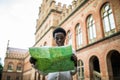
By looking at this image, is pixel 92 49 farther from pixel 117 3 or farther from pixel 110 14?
pixel 117 3

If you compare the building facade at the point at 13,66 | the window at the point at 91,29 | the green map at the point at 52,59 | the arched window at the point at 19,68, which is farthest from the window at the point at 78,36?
the arched window at the point at 19,68

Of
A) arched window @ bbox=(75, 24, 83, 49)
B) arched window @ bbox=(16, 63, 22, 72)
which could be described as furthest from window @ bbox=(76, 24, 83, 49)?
arched window @ bbox=(16, 63, 22, 72)

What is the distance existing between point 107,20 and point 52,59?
29.7 feet

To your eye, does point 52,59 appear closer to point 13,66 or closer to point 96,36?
point 96,36

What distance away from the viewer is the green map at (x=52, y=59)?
2461 millimetres

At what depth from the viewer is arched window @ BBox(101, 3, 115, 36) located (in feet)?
33.2

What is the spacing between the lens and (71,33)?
50.4 feet

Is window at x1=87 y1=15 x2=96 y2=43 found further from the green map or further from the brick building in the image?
the green map

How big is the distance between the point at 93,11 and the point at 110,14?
1964mm

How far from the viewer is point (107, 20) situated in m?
10.6

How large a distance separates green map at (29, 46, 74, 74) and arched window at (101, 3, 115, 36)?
8226 mm

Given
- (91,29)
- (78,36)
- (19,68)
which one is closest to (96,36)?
(91,29)

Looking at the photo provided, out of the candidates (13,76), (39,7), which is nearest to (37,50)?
(39,7)

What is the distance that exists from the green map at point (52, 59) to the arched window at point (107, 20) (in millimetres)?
8226
